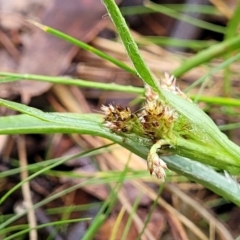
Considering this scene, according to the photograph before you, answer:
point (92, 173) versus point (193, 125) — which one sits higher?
point (92, 173)

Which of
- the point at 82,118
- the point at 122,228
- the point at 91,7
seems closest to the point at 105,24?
the point at 91,7

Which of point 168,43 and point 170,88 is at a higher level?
point 168,43

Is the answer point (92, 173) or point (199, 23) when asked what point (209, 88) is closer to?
point (199, 23)

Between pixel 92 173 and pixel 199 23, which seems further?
pixel 199 23

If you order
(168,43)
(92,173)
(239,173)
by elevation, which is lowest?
(239,173)

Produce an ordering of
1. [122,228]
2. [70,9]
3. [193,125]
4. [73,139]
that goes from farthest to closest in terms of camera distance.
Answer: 1. [70,9]
2. [73,139]
3. [122,228]
4. [193,125]

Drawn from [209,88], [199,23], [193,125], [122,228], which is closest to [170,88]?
[193,125]

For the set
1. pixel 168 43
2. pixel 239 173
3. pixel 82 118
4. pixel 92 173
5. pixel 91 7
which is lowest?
pixel 239 173

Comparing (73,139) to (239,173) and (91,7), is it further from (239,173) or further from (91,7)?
(239,173)

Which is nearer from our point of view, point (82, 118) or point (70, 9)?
point (82, 118)

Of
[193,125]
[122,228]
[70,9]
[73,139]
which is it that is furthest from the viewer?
[70,9]
